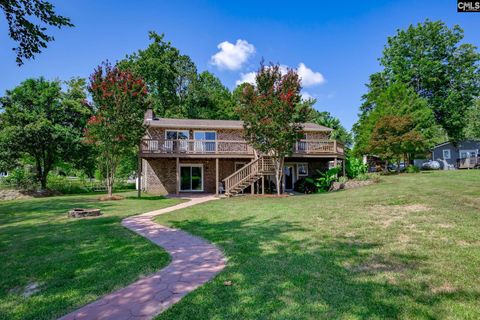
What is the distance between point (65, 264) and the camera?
4789 mm

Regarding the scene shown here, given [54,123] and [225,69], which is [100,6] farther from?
[225,69]

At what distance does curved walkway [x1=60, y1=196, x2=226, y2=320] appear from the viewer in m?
3.12

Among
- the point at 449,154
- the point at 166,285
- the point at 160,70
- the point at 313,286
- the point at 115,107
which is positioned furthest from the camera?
the point at 160,70

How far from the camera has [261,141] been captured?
1545cm

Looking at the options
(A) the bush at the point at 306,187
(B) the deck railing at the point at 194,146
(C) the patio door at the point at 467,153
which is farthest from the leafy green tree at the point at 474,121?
(B) the deck railing at the point at 194,146

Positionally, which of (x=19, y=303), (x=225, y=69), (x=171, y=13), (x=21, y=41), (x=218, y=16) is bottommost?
(x=19, y=303)

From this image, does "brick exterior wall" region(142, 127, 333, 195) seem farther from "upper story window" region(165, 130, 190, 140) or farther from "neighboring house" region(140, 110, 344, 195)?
"upper story window" region(165, 130, 190, 140)

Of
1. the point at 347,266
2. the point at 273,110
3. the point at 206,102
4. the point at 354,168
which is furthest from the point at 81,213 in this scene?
the point at 206,102

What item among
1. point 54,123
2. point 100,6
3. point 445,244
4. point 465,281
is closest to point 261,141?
point 100,6

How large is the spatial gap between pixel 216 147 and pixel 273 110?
18.1 feet

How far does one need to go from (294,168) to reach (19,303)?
20.4m

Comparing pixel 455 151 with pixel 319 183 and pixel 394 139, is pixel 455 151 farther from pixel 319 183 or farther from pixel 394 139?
pixel 319 183

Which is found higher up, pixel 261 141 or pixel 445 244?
pixel 261 141

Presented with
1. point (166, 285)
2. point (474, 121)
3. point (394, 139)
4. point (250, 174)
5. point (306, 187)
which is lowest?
point (166, 285)
